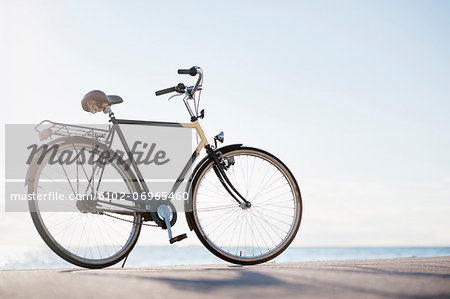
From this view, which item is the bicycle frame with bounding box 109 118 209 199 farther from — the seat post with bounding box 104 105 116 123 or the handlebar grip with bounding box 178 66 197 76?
the handlebar grip with bounding box 178 66 197 76

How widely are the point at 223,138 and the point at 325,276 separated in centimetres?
182

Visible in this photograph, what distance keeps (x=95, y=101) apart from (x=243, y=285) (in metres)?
2.12

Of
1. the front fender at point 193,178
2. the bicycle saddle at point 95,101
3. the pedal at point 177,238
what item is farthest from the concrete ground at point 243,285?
the bicycle saddle at point 95,101

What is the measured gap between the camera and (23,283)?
2.31 meters

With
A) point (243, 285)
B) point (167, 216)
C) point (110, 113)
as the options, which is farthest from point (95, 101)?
point (243, 285)

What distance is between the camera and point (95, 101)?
3.62 meters

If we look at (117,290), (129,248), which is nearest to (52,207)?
(129,248)

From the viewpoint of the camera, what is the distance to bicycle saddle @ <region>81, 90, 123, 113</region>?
361 cm

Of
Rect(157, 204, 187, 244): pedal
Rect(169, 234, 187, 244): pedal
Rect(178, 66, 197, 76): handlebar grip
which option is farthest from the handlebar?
Rect(169, 234, 187, 244): pedal

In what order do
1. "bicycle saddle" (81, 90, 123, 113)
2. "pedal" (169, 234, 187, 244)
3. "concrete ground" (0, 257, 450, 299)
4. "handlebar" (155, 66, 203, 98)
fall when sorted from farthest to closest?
"handlebar" (155, 66, 203, 98) < "bicycle saddle" (81, 90, 123, 113) < "pedal" (169, 234, 187, 244) < "concrete ground" (0, 257, 450, 299)

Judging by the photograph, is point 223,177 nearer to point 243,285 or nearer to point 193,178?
point 193,178

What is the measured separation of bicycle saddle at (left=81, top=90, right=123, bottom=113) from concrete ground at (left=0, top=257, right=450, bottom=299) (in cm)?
146

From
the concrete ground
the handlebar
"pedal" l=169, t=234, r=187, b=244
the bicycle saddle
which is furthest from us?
the handlebar

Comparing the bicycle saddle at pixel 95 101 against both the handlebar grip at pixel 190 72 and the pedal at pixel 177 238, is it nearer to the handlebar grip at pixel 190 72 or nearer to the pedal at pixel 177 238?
the handlebar grip at pixel 190 72
